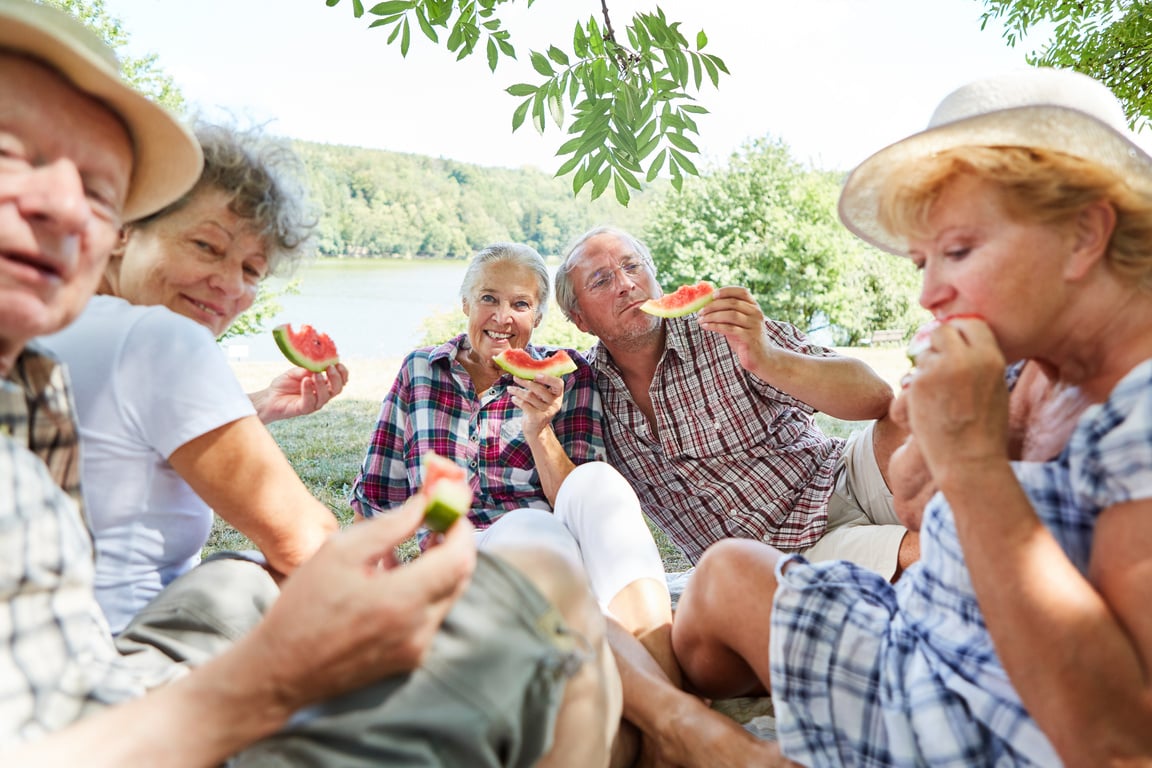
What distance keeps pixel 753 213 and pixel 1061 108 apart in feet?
66.1

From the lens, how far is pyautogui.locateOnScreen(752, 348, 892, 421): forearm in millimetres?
3666

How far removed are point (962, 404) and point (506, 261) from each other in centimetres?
284

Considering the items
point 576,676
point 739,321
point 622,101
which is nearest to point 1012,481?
point 576,676

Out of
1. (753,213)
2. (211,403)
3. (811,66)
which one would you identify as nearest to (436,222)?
(753,213)

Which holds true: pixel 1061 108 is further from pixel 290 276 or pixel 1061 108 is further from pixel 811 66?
pixel 811 66

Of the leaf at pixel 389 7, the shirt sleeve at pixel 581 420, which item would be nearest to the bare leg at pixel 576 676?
the shirt sleeve at pixel 581 420

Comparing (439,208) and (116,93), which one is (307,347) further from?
(439,208)

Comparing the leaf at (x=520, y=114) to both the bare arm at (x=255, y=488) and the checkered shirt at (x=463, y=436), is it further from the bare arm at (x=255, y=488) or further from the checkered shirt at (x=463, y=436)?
the bare arm at (x=255, y=488)

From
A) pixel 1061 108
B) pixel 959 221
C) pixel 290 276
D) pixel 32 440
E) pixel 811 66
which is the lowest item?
pixel 32 440

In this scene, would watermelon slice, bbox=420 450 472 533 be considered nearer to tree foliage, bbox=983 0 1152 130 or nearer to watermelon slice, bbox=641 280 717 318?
watermelon slice, bbox=641 280 717 318

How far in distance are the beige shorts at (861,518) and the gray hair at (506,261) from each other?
1.70 m

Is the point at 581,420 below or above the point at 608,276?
below

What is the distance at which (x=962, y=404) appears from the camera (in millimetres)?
1583

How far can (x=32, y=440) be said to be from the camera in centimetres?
150
